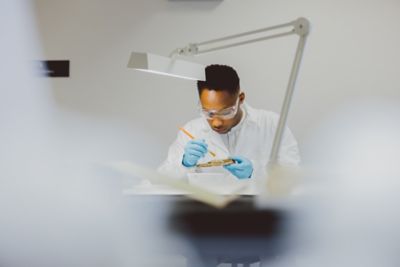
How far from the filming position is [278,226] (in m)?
0.59

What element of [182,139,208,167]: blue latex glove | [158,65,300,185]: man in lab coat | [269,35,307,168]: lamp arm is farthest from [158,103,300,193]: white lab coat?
[269,35,307,168]: lamp arm

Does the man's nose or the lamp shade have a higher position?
the lamp shade

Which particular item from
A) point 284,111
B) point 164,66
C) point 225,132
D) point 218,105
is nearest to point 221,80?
point 218,105

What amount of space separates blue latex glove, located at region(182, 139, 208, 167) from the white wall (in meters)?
0.42

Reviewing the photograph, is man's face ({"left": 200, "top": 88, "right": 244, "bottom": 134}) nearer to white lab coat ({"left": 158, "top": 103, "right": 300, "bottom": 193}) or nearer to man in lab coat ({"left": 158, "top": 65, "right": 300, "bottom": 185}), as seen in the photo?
man in lab coat ({"left": 158, "top": 65, "right": 300, "bottom": 185})

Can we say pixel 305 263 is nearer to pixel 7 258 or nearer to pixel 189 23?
pixel 7 258

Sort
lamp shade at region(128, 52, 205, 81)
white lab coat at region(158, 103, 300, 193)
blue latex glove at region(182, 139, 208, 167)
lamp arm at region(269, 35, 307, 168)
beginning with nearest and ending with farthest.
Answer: lamp arm at region(269, 35, 307, 168) < lamp shade at region(128, 52, 205, 81) < blue latex glove at region(182, 139, 208, 167) < white lab coat at region(158, 103, 300, 193)

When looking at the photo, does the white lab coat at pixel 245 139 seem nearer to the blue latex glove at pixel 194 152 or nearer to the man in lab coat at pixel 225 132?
the man in lab coat at pixel 225 132

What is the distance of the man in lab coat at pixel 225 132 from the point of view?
216 cm

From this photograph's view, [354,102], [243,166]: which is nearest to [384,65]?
[354,102]

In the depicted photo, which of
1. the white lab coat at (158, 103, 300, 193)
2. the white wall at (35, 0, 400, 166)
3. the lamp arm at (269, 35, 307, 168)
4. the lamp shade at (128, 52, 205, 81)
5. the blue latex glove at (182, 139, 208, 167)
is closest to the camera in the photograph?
the lamp arm at (269, 35, 307, 168)

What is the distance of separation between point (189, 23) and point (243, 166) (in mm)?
1013

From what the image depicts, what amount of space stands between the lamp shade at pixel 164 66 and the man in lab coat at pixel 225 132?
0.78m

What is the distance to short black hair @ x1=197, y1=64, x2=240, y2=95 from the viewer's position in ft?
7.14
